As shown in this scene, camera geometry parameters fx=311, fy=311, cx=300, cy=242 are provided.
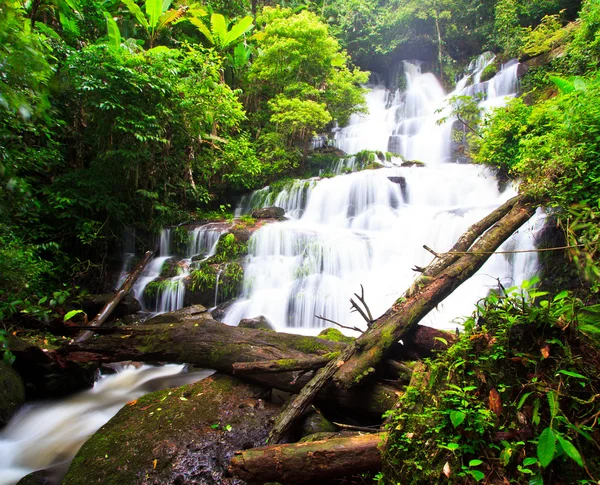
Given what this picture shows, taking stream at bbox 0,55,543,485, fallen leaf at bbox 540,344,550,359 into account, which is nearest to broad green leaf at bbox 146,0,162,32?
stream at bbox 0,55,543,485

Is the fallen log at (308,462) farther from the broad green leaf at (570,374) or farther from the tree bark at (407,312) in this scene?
the broad green leaf at (570,374)

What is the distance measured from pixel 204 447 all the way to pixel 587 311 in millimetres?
3034

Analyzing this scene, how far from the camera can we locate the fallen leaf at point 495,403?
157cm

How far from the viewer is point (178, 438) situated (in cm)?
288

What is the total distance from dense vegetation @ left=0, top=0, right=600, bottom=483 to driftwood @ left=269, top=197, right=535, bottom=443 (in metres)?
0.80

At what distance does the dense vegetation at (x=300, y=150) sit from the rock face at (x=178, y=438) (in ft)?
4.16

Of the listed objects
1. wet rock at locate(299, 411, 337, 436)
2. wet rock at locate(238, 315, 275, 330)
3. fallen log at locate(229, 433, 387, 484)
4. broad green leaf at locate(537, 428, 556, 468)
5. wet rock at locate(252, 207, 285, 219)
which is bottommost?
wet rock at locate(299, 411, 337, 436)

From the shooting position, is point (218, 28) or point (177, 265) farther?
point (218, 28)

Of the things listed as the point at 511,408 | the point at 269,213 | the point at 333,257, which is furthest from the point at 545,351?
the point at 269,213

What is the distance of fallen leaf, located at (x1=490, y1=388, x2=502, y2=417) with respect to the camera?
157cm

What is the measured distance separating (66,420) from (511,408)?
500 cm

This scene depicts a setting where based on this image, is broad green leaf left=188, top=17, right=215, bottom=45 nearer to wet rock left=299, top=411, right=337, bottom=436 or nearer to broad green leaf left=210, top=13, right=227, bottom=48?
broad green leaf left=210, top=13, right=227, bottom=48

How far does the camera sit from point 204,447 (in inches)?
110

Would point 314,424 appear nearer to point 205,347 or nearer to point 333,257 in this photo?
point 205,347
